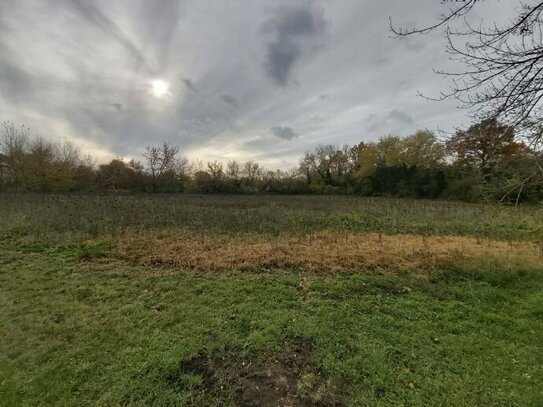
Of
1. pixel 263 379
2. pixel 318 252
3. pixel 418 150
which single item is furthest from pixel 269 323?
pixel 418 150

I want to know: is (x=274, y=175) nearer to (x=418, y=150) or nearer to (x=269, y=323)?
(x=418, y=150)

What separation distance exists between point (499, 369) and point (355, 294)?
2.23 metres

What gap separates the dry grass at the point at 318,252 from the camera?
671cm

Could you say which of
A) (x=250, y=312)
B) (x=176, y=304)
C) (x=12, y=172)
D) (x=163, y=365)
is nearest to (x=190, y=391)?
(x=163, y=365)

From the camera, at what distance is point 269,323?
4238 mm

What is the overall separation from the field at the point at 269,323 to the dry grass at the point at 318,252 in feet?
0.19

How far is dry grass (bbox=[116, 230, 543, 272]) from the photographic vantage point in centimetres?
671

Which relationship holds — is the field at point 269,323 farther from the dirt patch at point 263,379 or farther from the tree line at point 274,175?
the tree line at point 274,175

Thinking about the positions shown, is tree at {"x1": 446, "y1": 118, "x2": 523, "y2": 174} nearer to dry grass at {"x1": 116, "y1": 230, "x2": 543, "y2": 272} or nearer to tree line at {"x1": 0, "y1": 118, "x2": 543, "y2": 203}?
dry grass at {"x1": 116, "y1": 230, "x2": 543, "y2": 272}

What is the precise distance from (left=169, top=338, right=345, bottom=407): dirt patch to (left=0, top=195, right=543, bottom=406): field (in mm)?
16

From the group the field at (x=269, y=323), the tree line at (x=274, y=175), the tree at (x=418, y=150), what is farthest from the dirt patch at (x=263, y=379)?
the tree at (x=418, y=150)

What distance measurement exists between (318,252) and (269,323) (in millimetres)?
3654

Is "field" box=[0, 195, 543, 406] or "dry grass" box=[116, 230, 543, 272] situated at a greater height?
"dry grass" box=[116, 230, 543, 272]

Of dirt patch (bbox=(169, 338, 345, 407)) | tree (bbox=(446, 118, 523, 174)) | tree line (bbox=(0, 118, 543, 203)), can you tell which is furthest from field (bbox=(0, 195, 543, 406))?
tree line (bbox=(0, 118, 543, 203))
